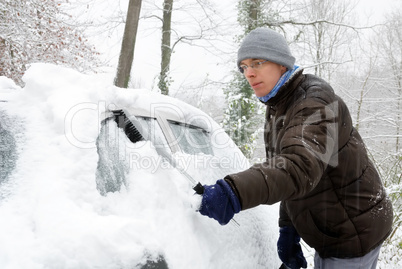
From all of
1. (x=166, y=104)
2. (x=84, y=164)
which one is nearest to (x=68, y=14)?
(x=166, y=104)

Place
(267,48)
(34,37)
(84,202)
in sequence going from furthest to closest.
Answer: (34,37) → (267,48) → (84,202)

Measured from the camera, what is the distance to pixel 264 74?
1652 mm

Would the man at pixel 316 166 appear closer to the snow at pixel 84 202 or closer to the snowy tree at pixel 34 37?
the snow at pixel 84 202

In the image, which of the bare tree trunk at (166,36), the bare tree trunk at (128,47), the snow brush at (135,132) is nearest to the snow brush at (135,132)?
the snow brush at (135,132)

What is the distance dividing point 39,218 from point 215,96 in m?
11.1

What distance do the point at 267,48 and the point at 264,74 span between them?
0.12m

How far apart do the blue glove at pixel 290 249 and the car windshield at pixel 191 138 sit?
65 cm

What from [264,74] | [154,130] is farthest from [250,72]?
[154,130]

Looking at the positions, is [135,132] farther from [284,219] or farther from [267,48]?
[284,219]

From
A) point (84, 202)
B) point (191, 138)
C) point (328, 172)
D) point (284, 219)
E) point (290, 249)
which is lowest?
point (290, 249)

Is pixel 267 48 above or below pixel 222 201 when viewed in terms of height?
above

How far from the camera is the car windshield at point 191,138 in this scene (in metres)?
1.90

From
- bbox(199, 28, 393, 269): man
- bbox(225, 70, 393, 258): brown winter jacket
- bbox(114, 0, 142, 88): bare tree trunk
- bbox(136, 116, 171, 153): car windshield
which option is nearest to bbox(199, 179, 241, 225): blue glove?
bbox(199, 28, 393, 269): man

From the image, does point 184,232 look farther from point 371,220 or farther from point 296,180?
point 371,220
